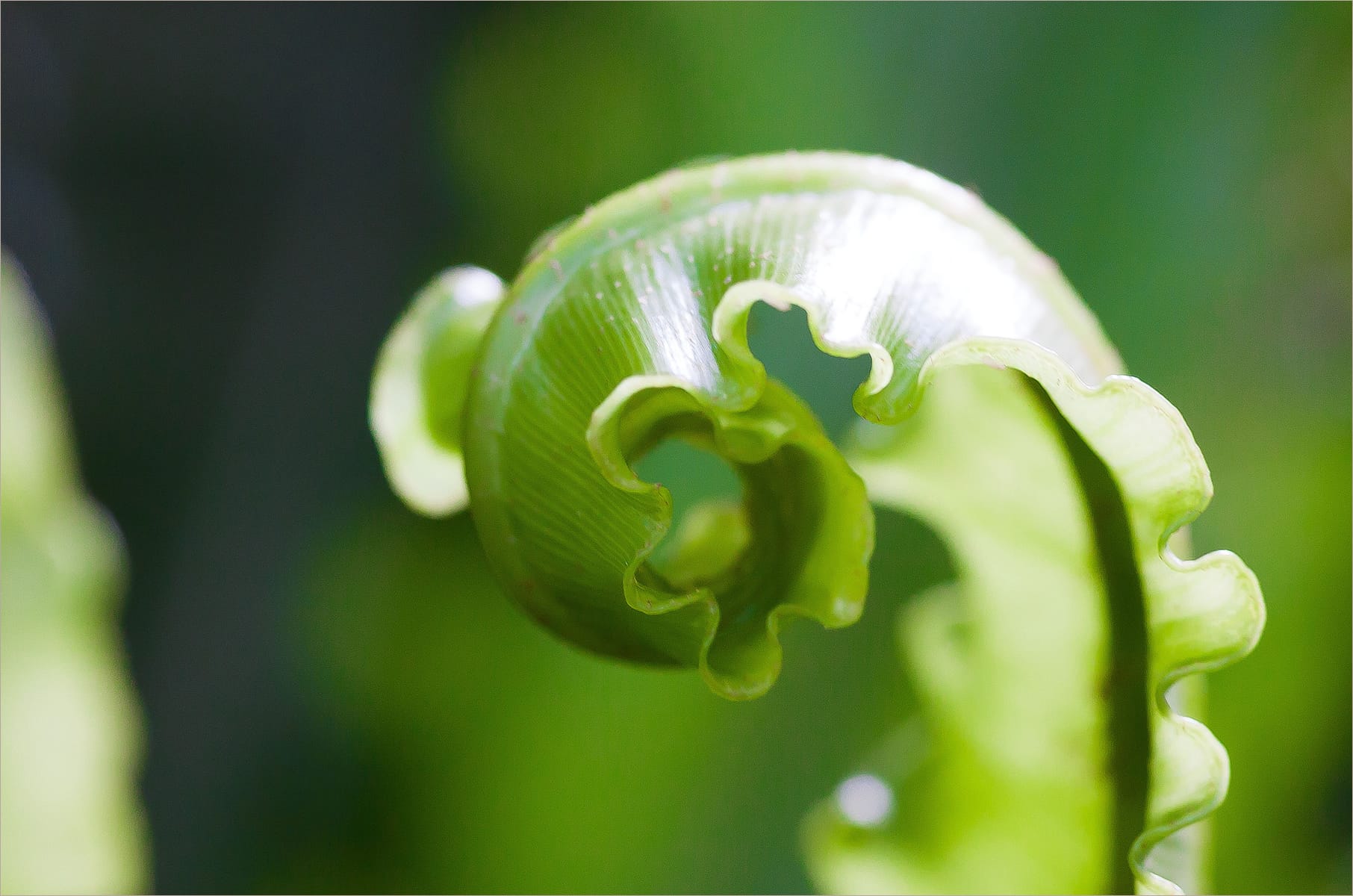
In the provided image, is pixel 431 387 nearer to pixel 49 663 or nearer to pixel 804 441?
pixel 804 441

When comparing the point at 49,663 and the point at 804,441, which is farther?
the point at 49,663

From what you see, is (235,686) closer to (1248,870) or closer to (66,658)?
(66,658)

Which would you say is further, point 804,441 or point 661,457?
point 661,457

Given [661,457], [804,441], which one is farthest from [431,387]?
[661,457]

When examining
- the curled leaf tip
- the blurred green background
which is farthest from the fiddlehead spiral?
the blurred green background

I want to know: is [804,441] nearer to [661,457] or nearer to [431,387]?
[431,387]

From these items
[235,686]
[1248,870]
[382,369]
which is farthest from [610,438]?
[235,686]
